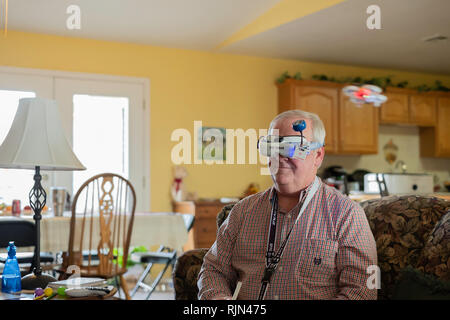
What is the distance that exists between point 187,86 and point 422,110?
2829 millimetres

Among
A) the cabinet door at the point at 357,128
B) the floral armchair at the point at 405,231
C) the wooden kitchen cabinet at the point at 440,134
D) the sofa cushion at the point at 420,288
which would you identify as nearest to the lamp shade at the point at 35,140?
the floral armchair at the point at 405,231

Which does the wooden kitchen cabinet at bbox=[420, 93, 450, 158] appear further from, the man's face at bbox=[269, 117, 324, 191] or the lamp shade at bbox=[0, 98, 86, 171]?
the lamp shade at bbox=[0, 98, 86, 171]

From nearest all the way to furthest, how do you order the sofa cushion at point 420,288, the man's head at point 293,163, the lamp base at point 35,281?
the sofa cushion at point 420,288
the man's head at point 293,163
the lamp base at point 35,281

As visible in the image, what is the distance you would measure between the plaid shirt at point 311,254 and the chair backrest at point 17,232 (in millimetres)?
1448

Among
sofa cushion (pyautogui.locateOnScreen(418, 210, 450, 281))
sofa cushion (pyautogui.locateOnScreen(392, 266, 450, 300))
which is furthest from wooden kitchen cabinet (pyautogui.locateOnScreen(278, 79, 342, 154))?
sofa cushion (pyautogui.locateOnScreen(392, 266, 450, 300))

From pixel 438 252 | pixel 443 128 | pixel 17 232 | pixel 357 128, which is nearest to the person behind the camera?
pixel 438 252

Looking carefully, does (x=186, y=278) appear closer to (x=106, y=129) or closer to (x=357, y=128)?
(x=106, y=129)

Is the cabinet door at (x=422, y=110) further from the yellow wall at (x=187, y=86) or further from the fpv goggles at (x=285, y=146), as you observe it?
the fpv goggles at (x=285, y=146)

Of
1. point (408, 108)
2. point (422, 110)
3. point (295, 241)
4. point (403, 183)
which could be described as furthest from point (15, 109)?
point (422, 110)

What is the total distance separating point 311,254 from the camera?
157cm

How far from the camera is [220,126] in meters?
5.45

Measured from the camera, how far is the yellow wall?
16.4ft

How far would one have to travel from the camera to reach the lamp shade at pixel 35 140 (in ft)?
6.44
